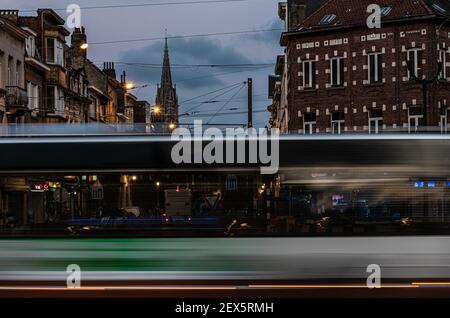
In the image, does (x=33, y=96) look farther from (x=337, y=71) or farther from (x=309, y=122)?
(x=337, y=71)

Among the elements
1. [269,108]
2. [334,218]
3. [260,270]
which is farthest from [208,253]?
[269,108]

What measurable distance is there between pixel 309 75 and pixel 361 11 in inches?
180

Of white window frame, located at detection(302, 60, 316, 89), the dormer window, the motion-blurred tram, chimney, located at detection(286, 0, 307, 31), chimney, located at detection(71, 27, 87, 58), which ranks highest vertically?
chimney, located at detection(71, 27, 87, 58)

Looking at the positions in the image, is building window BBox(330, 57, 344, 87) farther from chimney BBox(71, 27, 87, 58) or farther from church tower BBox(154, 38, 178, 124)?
church tower BBox(154, 38, 178, 124)

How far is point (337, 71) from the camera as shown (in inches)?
1698

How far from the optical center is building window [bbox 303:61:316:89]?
1736 inches

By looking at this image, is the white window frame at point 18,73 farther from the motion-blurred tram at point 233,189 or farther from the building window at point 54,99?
the motion-blurred tram at point 233,189

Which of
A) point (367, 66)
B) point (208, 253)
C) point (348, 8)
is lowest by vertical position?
point (208, 253)

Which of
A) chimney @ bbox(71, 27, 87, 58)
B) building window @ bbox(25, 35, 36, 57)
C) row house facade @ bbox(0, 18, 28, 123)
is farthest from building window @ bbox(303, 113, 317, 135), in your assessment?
chimney @ bbox(71, 27, 87, 58)

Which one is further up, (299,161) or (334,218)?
(299,161)

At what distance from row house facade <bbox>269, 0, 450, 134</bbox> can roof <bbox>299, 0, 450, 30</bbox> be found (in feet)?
0.17

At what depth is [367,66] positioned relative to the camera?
4222 cm
